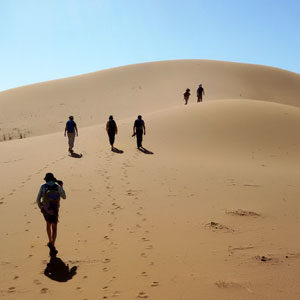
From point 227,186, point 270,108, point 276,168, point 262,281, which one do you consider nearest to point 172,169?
point 227,186

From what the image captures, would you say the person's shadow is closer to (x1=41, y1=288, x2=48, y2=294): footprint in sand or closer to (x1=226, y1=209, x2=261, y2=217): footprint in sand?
(x1=41, y1=288, x2=48, y2=294): footprint in sand

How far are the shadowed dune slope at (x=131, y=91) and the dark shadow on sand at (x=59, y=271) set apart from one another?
89.4 feet

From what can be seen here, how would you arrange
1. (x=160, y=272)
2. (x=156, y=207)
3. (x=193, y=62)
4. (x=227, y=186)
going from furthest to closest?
(x=193, y=62), (x=227, y=186), (x=156, y=207), (x=160, y=272)

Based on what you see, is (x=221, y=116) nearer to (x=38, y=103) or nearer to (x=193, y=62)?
(x=38, y=103)

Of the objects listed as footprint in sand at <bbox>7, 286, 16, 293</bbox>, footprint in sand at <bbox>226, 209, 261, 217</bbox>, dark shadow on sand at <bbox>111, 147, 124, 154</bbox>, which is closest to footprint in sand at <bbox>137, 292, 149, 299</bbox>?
footprint in sand at <bbox>7, 286, 16, 293</bbox>

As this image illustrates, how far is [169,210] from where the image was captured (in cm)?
838

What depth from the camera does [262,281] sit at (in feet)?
16.4

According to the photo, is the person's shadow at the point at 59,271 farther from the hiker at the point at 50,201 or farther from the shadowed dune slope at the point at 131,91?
the shadowed dune slope at the point at 131,91

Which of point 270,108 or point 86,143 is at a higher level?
point 270,108

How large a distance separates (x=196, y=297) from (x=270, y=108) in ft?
57.4

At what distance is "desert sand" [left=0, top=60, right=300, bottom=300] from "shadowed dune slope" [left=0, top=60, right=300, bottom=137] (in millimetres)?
16261

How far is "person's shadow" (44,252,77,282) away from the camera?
540 cm

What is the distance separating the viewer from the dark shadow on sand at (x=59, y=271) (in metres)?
5.40

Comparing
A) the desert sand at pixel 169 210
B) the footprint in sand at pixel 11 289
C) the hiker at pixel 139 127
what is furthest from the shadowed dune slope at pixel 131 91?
the footprint in sand at pixel 11 289
